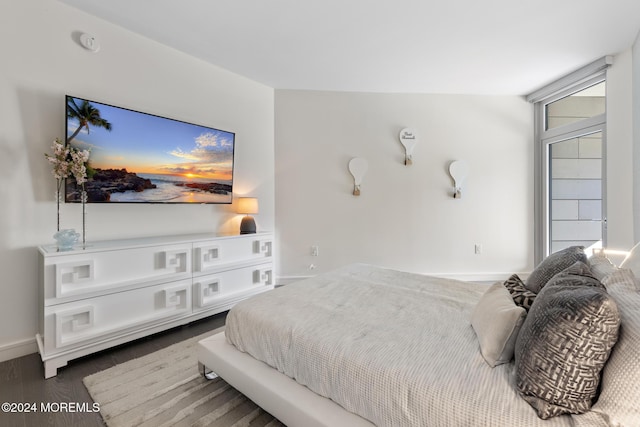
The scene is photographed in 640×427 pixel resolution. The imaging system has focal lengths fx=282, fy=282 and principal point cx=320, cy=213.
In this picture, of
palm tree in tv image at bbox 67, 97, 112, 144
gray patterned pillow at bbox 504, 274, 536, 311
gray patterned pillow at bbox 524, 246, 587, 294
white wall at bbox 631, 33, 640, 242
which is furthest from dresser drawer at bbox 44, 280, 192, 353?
white wall at bbox 631, 33, 640, 242

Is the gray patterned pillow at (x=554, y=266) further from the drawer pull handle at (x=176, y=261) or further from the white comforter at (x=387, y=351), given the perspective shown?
the drawer pull handle at (x=176, y=261)

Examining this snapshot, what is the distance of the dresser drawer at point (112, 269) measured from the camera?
1.79m

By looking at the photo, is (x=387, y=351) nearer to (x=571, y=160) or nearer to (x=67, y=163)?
(x=67, y=163)

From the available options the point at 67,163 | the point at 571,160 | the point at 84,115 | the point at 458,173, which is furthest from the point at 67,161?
the point at 571,160

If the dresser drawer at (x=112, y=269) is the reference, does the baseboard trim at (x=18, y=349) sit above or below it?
below

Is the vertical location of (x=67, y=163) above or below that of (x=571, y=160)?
below

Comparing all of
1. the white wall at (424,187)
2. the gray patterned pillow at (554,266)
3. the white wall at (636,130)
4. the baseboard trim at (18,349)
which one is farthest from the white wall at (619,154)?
the baseboard trim at (18,349)

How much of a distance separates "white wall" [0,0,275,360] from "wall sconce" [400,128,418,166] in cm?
264

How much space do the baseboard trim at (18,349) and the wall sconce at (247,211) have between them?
1803 millimetres

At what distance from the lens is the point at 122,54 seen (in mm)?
2498

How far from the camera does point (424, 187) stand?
12.9 feet

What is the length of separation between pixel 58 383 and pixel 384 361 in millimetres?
2033

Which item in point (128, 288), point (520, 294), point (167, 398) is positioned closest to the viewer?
point (520, 294)

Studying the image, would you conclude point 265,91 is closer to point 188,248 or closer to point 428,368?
point 188,248
